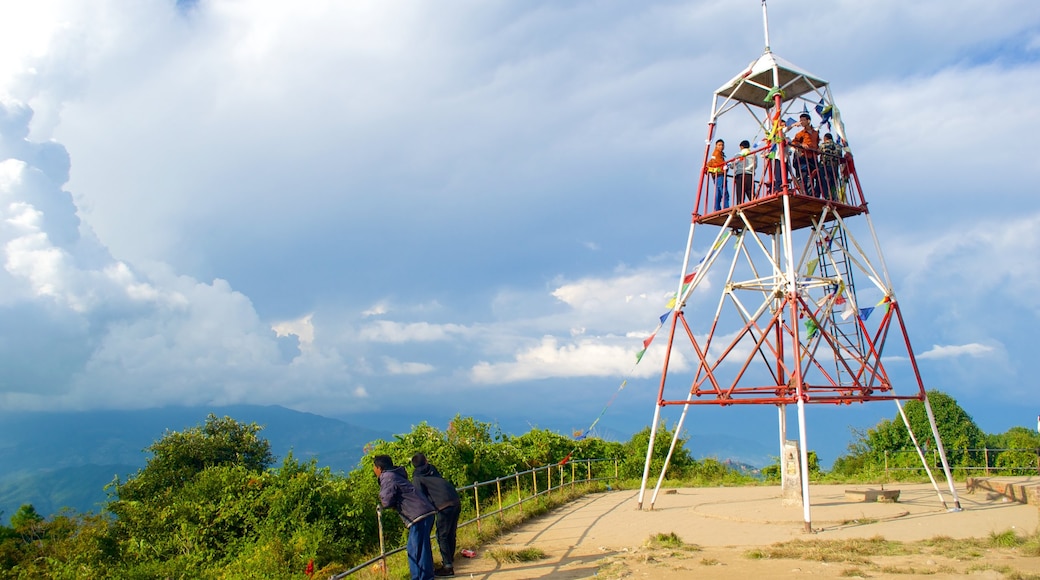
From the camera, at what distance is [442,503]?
34.4 ft

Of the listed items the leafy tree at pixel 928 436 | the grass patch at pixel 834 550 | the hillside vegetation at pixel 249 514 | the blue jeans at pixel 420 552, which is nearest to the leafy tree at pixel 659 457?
the hillside vegetation at pixel 249 514

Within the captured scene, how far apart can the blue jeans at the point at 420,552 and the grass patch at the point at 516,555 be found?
264 centimetres

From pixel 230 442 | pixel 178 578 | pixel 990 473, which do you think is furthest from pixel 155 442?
pixel 990 473

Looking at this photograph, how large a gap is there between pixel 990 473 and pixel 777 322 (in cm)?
1533

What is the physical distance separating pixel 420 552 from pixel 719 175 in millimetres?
11873

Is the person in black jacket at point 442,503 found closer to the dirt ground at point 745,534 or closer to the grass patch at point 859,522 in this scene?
the dirt ground at point 745,534

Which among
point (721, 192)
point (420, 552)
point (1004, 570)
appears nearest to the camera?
point (420, 552)

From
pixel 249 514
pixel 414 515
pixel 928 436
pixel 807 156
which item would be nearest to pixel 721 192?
pixel 807 156

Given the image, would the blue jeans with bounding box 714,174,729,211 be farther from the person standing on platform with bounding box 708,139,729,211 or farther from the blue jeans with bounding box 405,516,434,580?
the blue jeans with bounding box 405,516,434,580

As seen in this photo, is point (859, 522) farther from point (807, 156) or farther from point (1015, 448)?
point (1015, 448)

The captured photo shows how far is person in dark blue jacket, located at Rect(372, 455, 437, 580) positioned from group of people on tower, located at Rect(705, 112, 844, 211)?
10650mm

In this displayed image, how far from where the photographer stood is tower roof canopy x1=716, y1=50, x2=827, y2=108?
57.4ft

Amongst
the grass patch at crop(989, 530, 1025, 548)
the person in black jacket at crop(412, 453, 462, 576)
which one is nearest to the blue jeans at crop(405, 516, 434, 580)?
the person in black jacket at crop(412, 453, 462, 576)

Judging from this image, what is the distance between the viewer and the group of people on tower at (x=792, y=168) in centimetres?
1666
